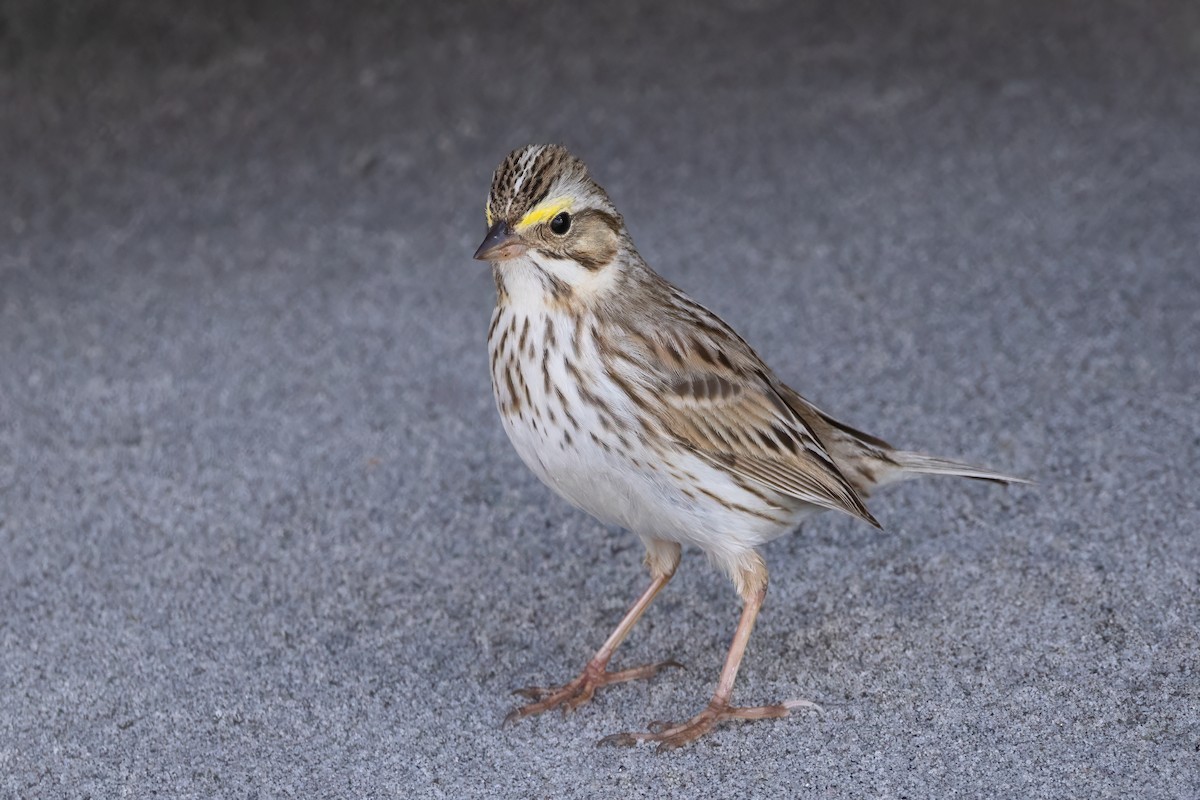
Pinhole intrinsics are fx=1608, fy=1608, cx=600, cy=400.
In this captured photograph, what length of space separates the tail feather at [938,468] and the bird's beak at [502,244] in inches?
55.1

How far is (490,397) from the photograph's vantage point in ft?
21.1

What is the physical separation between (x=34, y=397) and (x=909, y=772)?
394 centimetres

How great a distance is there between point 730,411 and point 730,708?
2.71 ft

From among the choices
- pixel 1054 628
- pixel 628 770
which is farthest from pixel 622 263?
pixel 1054 628

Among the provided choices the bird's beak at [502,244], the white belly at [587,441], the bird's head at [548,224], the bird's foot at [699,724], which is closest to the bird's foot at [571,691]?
the bird's foot at [699,724]

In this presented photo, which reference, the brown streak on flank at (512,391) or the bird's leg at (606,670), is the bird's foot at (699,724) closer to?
the bird's leg at (606,670)

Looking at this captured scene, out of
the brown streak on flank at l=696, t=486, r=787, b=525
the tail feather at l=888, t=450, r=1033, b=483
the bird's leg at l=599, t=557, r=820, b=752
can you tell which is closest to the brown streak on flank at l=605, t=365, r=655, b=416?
the brown streak on flank at l=696, t=486, r=787, b=525

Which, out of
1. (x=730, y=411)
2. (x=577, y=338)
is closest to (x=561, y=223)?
(x=577, y=338)

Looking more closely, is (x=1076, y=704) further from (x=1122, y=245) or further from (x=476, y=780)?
(x=1122, y=245)

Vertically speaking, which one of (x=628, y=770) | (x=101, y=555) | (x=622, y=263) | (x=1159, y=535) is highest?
(x=622, y=263)

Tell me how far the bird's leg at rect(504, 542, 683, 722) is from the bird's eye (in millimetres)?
1057

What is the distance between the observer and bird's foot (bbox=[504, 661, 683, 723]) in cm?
458

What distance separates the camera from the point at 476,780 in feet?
13.9

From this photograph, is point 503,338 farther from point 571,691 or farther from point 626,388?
point 571,691
